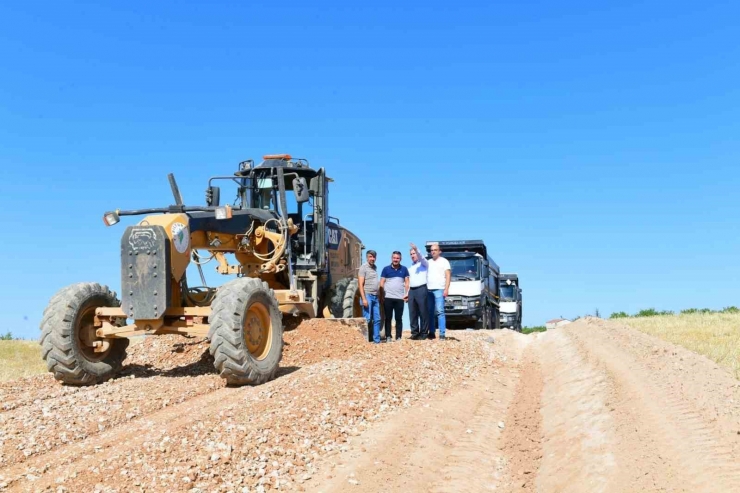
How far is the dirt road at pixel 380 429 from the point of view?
584cm

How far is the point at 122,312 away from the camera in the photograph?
9.76 metres

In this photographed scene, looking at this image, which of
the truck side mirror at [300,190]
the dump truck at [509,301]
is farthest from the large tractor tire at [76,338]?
the dump truck at [509,301]

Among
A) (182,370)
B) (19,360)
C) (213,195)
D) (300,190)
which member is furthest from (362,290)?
(19,360)

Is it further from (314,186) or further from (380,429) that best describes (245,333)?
(314,186)

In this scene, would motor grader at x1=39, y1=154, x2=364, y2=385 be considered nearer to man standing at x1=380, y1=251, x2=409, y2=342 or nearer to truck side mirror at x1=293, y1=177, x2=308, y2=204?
truck side mirror at x1=293, y1=177, x2=308, y2=204

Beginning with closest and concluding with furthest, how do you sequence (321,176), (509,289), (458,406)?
(458,406) → (321,176) → (509,289)

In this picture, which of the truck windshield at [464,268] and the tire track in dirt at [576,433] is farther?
the truck windshield at [464,268]

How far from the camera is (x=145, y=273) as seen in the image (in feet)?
31.3

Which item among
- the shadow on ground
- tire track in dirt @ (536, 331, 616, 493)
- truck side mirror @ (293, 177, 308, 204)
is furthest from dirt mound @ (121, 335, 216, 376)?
tire track in dirt @ (536, 331, 616, 493)

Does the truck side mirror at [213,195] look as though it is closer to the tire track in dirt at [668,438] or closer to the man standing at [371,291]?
the man standing at [371,291]

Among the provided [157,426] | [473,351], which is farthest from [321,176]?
[157,426]

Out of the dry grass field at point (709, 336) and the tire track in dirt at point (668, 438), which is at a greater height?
the dry grass field at point (709, 336)

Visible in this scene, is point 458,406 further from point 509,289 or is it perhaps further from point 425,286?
point 509,289

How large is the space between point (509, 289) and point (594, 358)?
2309cm
